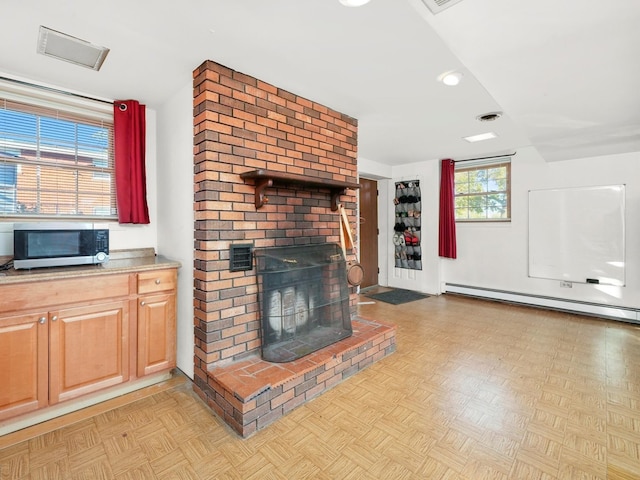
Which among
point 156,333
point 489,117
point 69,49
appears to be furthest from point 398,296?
point 69,49

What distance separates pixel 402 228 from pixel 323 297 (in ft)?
11.6

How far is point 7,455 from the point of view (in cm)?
163

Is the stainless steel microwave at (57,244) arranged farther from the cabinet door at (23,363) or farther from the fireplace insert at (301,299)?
the fireplace insert at (301,299)

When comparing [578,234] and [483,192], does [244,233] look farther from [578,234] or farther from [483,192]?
[578,234]

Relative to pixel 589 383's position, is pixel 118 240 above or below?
above

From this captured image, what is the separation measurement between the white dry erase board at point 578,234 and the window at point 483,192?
15.6 inches

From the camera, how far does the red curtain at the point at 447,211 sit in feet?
16.9

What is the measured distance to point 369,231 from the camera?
19.1 ft

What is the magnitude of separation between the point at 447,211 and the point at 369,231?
142 cm

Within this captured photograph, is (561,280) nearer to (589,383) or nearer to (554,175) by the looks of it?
(554,175)

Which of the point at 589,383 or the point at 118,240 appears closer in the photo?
the point at 589,383

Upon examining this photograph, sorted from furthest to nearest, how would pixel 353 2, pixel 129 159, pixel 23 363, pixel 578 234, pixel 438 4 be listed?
pixel 578 234
pixel 129 159
pixel 23 363
pixel 438 4
pixel 353 2

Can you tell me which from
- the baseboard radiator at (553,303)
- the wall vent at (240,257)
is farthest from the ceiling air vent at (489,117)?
the baseboard radiator at (553,303)

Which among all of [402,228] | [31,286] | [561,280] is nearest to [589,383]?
[561,280]
